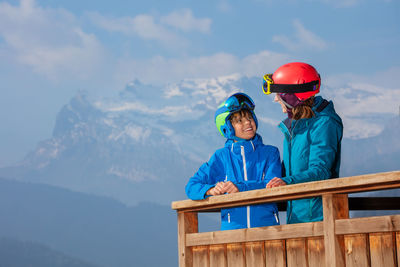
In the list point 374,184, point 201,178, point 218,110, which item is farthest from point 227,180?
point 374,184

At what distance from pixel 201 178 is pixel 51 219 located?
185 meters

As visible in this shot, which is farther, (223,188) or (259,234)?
(223,188)

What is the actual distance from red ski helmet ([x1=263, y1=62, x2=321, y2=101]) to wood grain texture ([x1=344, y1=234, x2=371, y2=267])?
140 centimetres

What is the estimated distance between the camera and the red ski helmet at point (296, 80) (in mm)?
5219

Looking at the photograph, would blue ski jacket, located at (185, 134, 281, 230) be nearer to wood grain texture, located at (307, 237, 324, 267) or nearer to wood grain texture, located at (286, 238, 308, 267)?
wood grain texture, located at (286, 238, 308, 267)

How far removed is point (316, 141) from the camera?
16.4 ft

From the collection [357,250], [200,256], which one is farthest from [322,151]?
[200,256]

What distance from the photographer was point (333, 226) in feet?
14.1

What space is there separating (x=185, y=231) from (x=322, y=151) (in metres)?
1.46

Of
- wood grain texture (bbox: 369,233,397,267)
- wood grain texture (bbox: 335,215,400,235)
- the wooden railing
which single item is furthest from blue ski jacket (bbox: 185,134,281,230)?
wood grain texture (bbox: 369,233,397,267)

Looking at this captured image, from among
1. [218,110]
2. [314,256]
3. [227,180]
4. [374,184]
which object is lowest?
[314,256]

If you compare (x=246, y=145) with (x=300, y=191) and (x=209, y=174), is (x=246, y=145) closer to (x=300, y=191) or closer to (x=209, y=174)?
(x=209, y=174)

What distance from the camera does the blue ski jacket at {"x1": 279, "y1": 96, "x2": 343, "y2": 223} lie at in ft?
15.7

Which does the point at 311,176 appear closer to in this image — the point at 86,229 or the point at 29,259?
the point at 29,259
